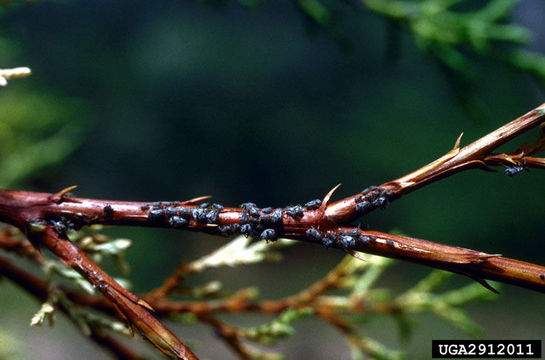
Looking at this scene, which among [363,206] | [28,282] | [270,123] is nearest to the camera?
[363,206]

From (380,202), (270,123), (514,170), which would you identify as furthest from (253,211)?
(270,123)

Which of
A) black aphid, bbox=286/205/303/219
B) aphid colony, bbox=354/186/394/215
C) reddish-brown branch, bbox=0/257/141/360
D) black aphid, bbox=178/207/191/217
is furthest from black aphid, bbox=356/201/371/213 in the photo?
reddish-brown branch, bbox=0/257/141/360

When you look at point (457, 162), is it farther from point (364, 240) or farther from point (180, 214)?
point (180, 214)

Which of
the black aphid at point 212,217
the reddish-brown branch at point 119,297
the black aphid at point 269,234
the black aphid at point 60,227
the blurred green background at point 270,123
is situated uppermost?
the blurred green background at point 270,123

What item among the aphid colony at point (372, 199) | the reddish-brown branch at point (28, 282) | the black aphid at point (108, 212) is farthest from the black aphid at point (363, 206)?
the reddish-brown branch at point (28, 282)

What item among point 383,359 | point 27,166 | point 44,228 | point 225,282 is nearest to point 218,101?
point 225,282

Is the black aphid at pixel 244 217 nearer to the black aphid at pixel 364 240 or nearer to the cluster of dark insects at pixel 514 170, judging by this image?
the black aphid at pixel 364 240
